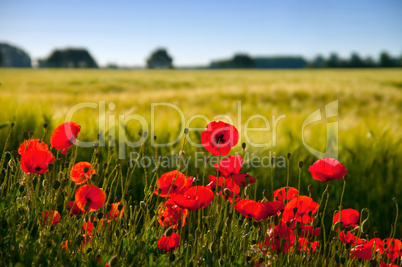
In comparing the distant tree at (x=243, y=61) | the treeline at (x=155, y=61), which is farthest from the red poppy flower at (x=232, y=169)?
the distant tree at (x=243, y=61)

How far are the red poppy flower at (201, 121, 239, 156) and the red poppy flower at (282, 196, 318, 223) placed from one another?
0.25m

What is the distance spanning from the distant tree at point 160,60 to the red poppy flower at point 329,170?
62881 millimetres

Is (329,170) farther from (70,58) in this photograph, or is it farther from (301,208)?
(70,58)

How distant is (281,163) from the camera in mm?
1861

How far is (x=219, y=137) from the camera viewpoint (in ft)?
3.72

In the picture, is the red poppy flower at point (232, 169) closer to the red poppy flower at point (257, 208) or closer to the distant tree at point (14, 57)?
the red poppy flower at point (257, 208)

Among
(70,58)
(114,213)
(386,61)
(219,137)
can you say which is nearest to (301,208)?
(219,137)

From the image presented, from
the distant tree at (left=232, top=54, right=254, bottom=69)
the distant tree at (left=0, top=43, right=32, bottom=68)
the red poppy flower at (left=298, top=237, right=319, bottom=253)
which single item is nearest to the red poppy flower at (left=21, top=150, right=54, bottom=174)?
the red poppy flower at (left=298, top=237, right=319, bottom=253)

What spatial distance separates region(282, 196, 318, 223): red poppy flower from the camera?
3.55 feet

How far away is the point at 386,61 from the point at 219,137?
185ft

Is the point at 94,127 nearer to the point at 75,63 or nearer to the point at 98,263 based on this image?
the point at 98,263

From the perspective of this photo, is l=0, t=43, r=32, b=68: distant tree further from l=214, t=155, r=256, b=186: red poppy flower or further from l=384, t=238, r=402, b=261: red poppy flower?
l=384, t=238, r=402, b=261: red poppy flower

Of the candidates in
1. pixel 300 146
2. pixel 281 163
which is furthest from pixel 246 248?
pixel 300 146

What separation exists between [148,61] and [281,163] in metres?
66.8
